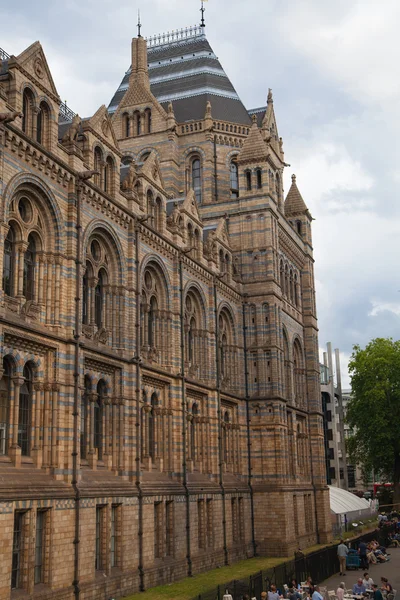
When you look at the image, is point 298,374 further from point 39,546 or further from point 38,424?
point 39,546

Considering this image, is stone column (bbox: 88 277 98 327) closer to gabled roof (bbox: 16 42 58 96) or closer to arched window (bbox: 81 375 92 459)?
arched window (bbox: 81 375 92 459)

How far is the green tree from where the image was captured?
7188cm

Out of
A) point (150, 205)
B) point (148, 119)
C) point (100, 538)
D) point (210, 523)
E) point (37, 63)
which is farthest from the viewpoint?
point (148, 119)

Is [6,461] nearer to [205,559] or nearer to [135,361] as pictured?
[135,361]

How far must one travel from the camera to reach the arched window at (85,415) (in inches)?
1153

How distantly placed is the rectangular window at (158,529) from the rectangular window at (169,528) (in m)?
0.92

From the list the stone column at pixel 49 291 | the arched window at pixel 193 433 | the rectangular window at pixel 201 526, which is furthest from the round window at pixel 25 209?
the rectangular window at pixel 201 526

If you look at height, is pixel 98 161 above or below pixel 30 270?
above

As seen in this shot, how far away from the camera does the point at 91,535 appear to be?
90.2 feet

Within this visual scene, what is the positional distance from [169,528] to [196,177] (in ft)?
91.9

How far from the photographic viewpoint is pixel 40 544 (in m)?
25.0

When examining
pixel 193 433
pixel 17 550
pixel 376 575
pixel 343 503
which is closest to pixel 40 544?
pixel 17 550

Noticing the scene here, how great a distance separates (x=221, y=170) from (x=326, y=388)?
59515 mm

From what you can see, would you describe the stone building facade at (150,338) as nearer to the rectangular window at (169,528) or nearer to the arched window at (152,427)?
the rectangular window at (169,528)
